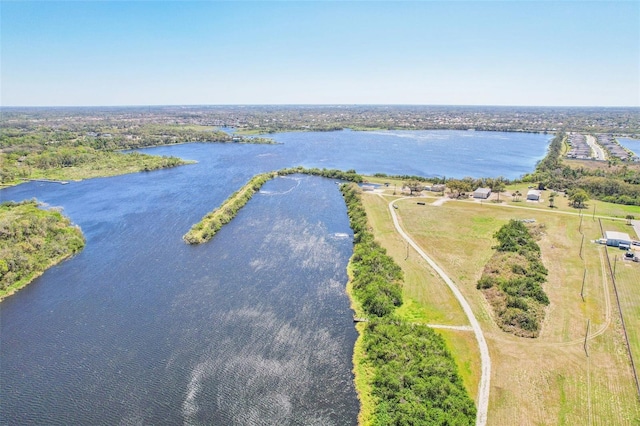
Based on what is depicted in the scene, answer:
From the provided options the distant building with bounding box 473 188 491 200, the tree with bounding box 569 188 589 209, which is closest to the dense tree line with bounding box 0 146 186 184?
the distant building with bounding box 473 188 491 200

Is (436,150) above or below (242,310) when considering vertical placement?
above

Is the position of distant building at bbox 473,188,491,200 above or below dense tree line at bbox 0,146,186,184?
below

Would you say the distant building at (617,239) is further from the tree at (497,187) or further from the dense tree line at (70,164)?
the dense tree line at (70,164)

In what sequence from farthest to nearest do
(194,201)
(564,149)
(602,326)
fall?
1. (564,149)
2. (194,201)
3. (602,326)

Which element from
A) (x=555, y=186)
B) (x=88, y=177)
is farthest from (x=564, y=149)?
(x=88, y=177)

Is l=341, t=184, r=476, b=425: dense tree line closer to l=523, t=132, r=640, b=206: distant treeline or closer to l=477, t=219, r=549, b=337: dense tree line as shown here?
l=477, t=219, r=549, b=337: dense tree line

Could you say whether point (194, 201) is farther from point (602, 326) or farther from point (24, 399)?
point (602, 326)
